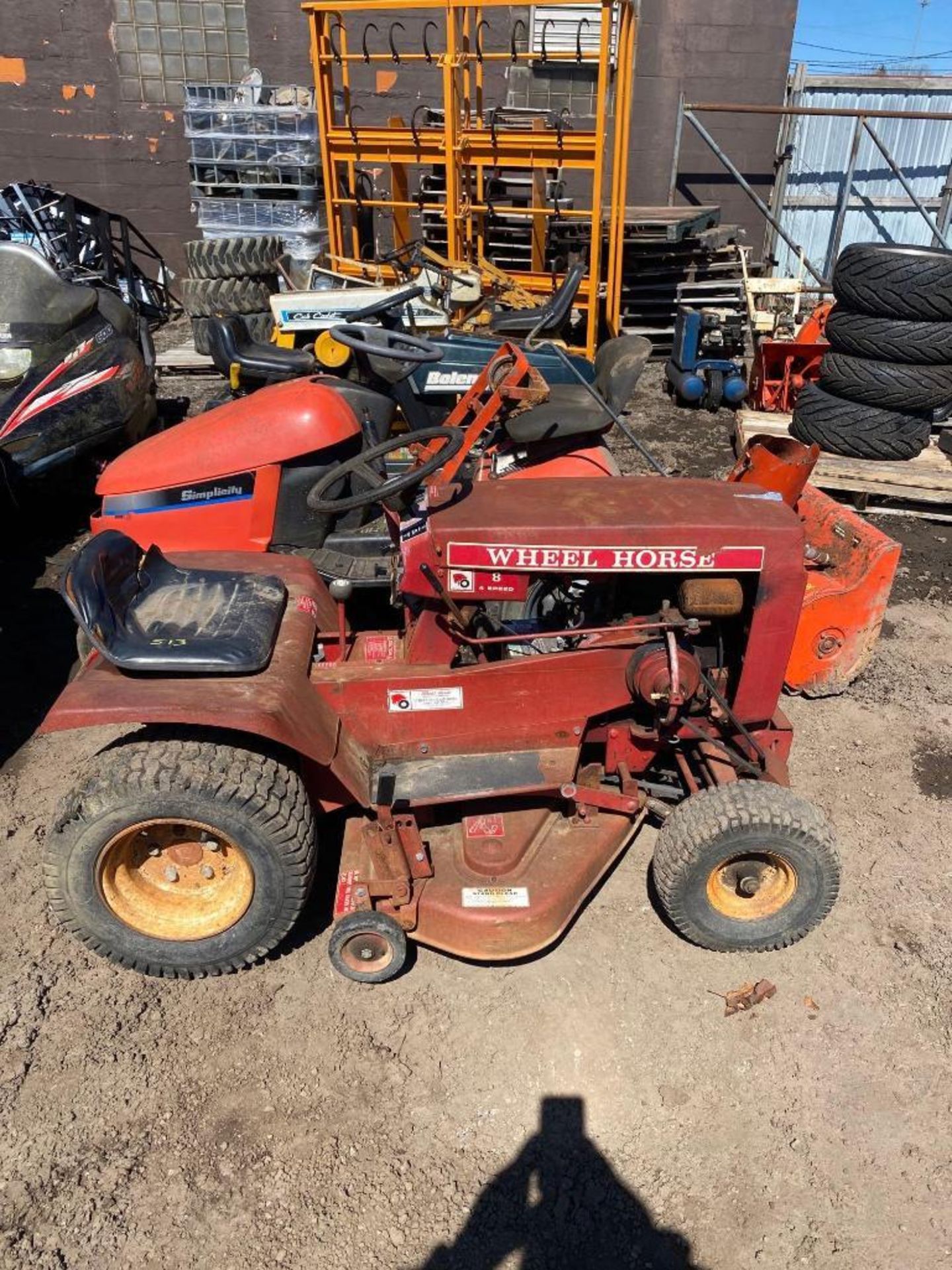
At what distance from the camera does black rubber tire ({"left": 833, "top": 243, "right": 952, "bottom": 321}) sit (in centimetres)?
516

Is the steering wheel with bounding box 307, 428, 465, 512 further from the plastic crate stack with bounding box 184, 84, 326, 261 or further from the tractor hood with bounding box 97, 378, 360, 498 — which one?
the plastic crate stack with bounding box 184, 84, 326, 261

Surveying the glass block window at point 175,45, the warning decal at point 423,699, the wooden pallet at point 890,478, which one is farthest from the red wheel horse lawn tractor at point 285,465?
the glass block window at point 175,45

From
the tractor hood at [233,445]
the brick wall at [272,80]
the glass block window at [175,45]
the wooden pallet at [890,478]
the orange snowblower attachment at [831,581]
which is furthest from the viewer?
the glass block window at [175,45]

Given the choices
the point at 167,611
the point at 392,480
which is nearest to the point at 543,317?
the point at 392,480

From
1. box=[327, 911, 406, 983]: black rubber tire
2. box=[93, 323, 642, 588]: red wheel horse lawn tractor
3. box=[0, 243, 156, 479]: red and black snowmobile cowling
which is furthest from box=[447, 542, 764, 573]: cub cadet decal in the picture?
box=[0, 243, 156, 479]: red and black snowmobile cowling

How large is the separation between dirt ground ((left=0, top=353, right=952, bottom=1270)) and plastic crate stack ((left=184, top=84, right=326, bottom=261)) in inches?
294

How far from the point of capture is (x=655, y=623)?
2729mm

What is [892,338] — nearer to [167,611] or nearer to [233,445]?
[233,445]

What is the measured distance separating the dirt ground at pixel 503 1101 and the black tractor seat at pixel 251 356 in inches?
95.7

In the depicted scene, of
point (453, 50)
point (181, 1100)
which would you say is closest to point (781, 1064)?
point (181, 1100)

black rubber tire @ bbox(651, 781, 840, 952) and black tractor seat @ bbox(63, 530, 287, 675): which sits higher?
black tractor seat @ bbox(63, 530, 287, 675)

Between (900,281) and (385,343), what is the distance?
3147 millimetres

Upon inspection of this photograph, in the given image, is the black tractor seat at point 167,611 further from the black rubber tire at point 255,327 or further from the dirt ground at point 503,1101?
the black rubber tire at point 255,327

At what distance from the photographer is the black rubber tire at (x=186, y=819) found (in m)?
2.47
